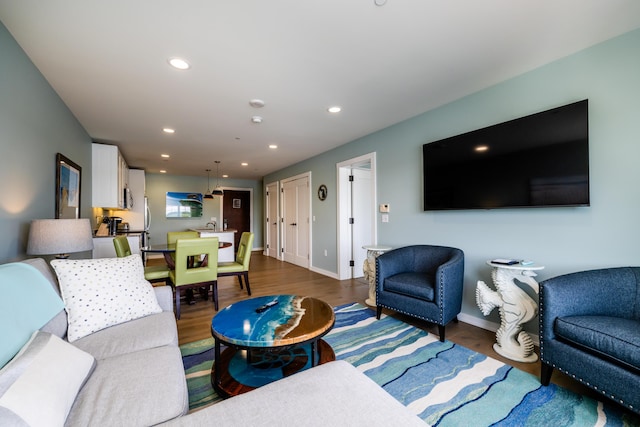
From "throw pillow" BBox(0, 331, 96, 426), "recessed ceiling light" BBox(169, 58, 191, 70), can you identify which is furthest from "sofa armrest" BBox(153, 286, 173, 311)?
"recessed ceiling light" BBox(169, 58, 191, 70)

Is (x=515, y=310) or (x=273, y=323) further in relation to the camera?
(x=515, y=310)

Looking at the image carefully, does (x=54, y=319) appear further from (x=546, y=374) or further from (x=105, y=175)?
(x=105, y=175)

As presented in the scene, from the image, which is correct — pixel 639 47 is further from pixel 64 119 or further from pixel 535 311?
pixel 64 119

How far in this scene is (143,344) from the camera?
143 cm

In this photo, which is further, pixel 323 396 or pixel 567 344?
pixel 567 344

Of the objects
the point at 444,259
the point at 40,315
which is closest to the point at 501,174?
the point at 444,259

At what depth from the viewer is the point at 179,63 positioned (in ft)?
6.94

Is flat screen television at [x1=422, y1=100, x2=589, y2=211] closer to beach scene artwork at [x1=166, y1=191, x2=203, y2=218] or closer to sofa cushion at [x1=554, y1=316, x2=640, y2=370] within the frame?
sofa cushion at [x1=554, y1=316, x2=640, y2=370]

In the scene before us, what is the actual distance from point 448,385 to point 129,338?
76.9 inches

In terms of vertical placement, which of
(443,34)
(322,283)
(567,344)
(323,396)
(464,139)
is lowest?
(322,283)

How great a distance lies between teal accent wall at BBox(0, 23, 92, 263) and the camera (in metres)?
1.73

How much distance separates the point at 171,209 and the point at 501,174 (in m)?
7.67

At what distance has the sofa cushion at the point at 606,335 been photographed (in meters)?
1.33

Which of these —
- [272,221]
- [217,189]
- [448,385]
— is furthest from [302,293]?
[217,189]
